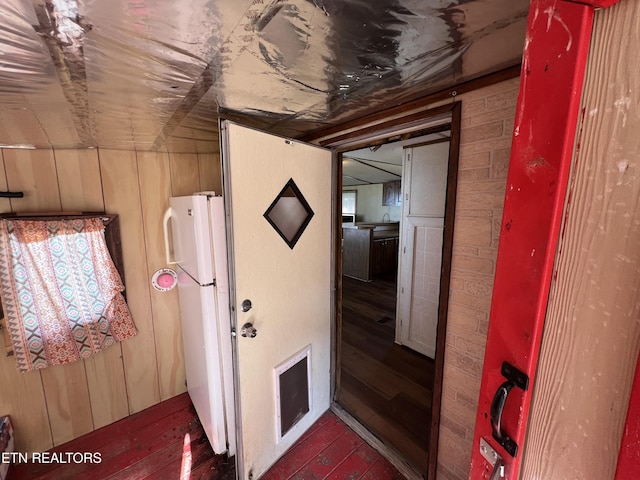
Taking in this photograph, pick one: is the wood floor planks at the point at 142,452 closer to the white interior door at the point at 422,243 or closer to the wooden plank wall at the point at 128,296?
the wooden plank wall at the point at 128,296

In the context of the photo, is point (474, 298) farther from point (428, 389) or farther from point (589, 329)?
point (428, 389)

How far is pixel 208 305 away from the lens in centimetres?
146

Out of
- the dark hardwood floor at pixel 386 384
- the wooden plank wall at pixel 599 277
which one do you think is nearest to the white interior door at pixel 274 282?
the dark hardwood floor at pixel 386 384

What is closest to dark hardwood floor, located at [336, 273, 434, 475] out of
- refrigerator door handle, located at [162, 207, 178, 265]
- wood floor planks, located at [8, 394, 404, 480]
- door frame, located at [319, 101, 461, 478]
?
wood floor planks, located at [8, 394, 404, 480]

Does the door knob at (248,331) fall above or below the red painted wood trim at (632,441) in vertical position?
below

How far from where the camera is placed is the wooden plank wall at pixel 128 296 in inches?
63.6

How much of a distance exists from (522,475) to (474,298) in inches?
26.8

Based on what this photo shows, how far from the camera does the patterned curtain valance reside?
1.50 metres

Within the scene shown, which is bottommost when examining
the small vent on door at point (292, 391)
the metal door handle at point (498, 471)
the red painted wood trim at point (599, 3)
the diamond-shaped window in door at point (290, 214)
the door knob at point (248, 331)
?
the small vent on door at point (292, 391)

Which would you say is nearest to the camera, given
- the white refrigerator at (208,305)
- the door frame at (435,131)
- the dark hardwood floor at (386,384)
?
the door frame at (435,131)

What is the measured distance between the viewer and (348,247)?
210 inches

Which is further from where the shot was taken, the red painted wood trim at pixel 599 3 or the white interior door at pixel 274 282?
the white interior door at pixel 274 282

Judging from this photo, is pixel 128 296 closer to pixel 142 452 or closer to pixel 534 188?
pixel 142 452

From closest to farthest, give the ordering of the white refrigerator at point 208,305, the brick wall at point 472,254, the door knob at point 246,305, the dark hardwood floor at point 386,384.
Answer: the brick wall at point 472,254
the door knob at point 246,305
the white refrigerator at point 208,305
the dark hardwood floor at point 386,384
